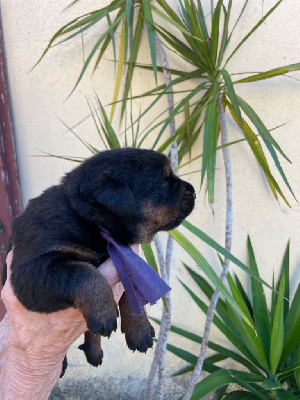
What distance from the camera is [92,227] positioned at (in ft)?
7.59

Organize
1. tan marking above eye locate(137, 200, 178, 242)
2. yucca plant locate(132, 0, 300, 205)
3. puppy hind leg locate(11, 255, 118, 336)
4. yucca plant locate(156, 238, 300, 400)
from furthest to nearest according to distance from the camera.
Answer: yucca plant locate(156, 238, 300, 400) < yucca plant locate(132, 0, 300, 205) < tan marking above eye locate(137, 200, 178, 242) < puppy hind leg locate(11, 255, 118, 336)

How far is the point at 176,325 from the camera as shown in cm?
472

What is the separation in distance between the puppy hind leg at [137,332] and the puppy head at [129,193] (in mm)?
355

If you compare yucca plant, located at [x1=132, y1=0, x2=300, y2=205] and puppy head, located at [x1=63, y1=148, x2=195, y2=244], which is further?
yucca plant, located at [x1=132, y1=0, x2=300, y2=205]

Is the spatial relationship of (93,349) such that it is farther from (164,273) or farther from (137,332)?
(164,273)

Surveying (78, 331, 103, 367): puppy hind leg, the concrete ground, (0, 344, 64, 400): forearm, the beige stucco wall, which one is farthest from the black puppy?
the concrete ground

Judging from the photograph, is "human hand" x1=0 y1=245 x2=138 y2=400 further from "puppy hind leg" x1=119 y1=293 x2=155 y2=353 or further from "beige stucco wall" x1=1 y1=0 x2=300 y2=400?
"beige stucco wall" x1=1 y1=0 x2=300 y2=400

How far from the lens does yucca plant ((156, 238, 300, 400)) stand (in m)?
3.91

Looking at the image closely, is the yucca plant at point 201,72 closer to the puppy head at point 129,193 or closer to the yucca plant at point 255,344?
the yucca plant at point 255,344

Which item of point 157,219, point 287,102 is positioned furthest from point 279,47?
point 157,219

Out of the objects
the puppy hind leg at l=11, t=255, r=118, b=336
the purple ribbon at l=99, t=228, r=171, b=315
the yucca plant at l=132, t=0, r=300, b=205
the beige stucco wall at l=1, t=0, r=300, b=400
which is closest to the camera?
the puppy hind leg at l=11, t=255, r=118, b=336

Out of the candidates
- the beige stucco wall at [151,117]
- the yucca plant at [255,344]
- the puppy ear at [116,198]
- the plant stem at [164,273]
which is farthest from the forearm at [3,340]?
the beige stucco wall at [151,117]

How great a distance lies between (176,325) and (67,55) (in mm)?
2394

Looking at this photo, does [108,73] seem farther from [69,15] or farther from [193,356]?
[193,356]
